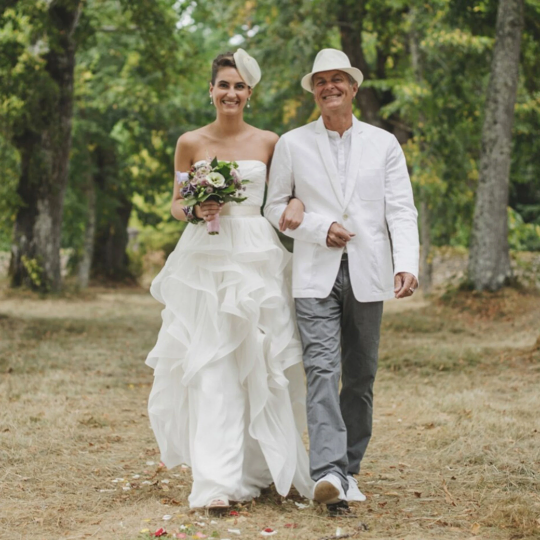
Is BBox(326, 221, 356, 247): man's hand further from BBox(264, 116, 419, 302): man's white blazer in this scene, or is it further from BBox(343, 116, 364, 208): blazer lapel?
BBox(343, 116, 364, 208): blazer lapel

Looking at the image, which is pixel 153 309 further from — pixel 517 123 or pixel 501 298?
pixel 517 123

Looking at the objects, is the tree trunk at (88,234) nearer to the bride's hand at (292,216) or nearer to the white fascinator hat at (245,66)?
the white fascinator hat at (245,66)

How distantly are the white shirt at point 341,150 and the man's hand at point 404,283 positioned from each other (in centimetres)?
58

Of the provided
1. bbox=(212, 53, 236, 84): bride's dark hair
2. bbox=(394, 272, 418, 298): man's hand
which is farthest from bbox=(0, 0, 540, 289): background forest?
bbox=(394, 272, 418, 298): man's hand

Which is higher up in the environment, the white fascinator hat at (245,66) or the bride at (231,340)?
the white fascinator hat at (245,66)

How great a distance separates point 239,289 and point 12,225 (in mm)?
13509

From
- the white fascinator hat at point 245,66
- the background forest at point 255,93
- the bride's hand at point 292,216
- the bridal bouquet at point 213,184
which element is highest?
the background forest at point 255,93

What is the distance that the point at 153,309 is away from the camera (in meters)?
17.0

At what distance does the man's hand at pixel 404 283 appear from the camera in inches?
165

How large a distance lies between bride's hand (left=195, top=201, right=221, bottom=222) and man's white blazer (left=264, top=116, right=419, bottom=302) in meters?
0.37

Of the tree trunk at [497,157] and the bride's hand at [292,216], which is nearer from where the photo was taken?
the bride's hand at [292,216]

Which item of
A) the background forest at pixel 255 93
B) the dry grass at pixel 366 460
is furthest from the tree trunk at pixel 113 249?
the dry grass at pixel 366 460

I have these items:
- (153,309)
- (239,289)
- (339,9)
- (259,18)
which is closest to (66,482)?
(239,289)

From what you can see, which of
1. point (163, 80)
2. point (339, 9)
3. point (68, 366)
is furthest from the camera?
point (163, 80)
